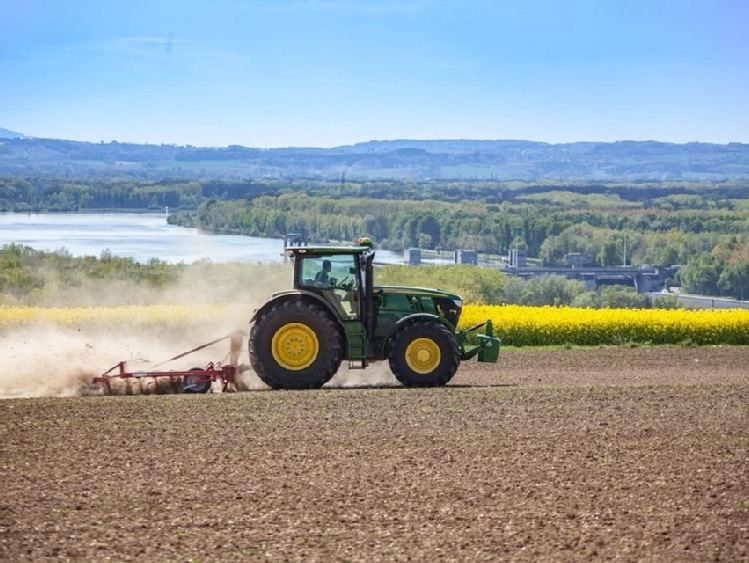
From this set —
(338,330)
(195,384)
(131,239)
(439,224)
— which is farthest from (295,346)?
(439,224)

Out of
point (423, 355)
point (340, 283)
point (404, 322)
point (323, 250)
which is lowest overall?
point (423, 355)

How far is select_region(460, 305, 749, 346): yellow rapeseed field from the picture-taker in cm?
2878

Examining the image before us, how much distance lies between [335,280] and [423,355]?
1.73 meters

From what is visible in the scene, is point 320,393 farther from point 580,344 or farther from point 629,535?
point 580,344

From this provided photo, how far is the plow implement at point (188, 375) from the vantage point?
17.0 m

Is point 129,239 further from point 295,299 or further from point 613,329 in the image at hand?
point 295,299

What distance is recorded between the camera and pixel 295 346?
1705 cm

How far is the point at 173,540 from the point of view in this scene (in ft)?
30.4

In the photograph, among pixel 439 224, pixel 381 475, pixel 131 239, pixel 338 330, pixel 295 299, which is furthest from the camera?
pixel 439 224

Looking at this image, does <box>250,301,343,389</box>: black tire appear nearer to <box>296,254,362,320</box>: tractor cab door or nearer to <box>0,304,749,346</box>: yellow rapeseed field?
<box>296,254,362,320</box>: tractor cab door

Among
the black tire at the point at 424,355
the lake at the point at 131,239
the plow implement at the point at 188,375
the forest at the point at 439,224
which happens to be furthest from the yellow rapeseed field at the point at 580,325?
the forest at the point at 439,224

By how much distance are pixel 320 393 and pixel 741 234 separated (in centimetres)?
9673

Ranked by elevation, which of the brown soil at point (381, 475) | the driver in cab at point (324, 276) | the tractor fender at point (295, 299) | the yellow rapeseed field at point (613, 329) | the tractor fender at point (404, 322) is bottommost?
the yellow rapeseed field at point (613, 329)

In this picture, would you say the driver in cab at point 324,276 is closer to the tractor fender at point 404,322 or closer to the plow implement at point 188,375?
the tractor fender at point 404,322
